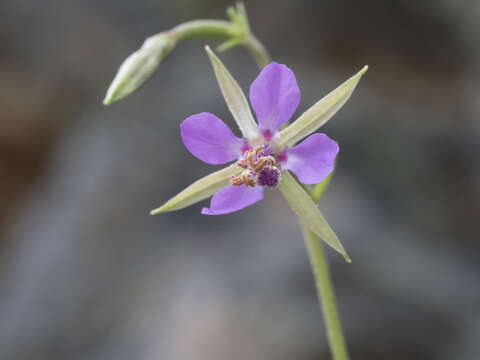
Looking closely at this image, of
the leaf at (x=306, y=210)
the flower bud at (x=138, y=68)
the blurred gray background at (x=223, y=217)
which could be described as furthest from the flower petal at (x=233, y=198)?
the blurred gray background at (x=223, y=217)

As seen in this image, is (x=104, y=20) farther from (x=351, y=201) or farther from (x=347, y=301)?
(x=347, y=301)

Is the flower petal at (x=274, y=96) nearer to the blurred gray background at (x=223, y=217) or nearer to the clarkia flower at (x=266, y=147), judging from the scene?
the clarkia flower at (x=266, y=147)

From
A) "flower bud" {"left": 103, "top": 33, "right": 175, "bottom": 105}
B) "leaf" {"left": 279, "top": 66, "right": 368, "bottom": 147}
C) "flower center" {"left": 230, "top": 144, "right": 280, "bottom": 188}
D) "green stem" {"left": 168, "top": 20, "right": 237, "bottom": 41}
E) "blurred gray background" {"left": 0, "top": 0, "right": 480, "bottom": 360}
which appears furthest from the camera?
"blurred gray background" {"left": 0, "top": 0, "right": 480, "bottom": 360}

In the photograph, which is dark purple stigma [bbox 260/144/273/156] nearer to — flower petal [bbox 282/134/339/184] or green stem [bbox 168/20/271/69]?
flower petal [bbox 282/134/339/184]

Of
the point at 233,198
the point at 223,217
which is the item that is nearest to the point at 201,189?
the point at 233,198

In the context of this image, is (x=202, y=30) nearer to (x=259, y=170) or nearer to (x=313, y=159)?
(x=259, y=170)

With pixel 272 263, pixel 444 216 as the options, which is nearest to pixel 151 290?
pixel 272 263

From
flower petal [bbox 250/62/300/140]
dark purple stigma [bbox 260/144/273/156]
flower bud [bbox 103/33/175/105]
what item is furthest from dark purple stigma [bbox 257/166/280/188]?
flower bud [bbox 103/33/175/105]
